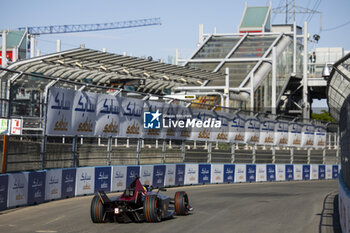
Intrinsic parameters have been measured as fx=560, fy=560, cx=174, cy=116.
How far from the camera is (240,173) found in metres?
26.5

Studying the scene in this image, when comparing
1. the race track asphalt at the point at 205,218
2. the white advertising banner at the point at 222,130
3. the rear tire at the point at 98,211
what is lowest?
the race track asphalt at the point at 205,218

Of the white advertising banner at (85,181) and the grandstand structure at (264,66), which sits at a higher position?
the grandstand structure at (264,66)

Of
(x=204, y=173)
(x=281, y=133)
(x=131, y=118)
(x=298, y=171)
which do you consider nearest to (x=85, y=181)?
(x=131, y=118)

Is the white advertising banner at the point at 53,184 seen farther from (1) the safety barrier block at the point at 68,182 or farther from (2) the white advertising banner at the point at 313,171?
(2) the white advertising banner at the point at 313,171

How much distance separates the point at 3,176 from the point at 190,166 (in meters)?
11.0

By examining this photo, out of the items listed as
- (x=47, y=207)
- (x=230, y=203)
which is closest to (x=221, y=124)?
(x=230, y=203)

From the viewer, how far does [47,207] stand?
559 inches

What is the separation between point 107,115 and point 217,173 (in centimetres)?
773

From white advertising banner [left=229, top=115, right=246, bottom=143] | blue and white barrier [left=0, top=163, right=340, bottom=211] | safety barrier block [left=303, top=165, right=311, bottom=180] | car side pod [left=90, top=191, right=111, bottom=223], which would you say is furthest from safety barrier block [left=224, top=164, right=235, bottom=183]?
car side pod [left=90, top=191, right=111, bottom=223]

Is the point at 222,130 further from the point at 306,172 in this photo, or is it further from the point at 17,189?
the point at 17,189

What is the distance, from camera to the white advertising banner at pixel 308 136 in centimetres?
3331

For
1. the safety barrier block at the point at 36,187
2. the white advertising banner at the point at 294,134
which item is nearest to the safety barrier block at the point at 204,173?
the white advertising banner at the point at 294,134

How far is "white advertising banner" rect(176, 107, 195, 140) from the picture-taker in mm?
23266

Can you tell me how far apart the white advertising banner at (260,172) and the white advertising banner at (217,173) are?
294cm
